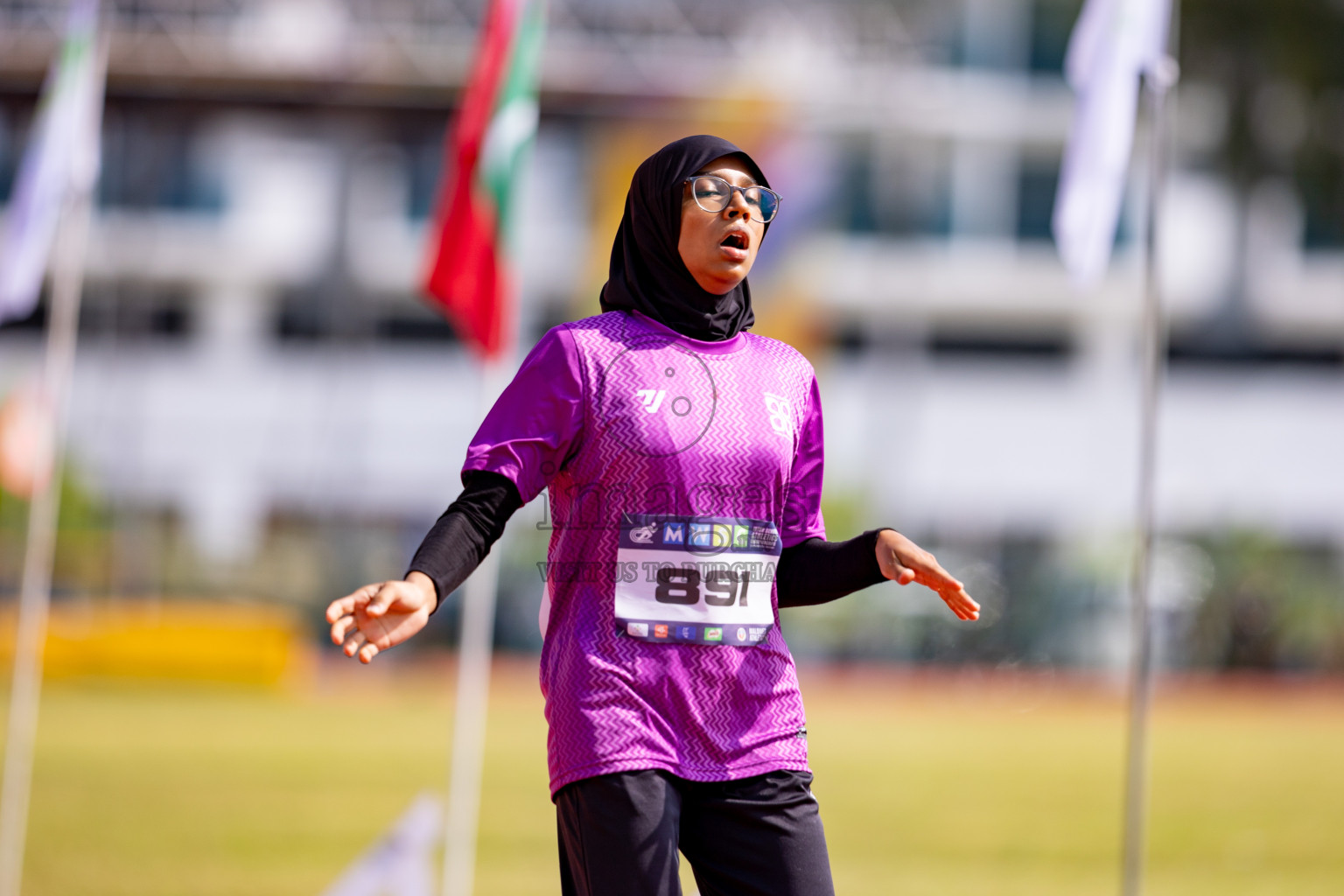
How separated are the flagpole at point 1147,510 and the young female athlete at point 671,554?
259 cm

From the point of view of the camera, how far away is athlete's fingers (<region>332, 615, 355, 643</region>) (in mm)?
2463

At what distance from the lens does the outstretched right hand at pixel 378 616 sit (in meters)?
2.50

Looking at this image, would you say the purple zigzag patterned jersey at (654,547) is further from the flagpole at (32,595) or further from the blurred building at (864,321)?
the blurred building at (864,321)

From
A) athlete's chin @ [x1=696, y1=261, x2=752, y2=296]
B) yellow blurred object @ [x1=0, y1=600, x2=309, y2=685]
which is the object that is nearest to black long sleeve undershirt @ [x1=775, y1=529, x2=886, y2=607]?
athlete's chin @ [x1=696, y1=261, x2=752, y2=296]

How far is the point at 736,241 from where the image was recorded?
3.00 meters

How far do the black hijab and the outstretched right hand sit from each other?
803mm

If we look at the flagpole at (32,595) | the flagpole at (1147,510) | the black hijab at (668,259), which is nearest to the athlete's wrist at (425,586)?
the black hijab at (668,259)

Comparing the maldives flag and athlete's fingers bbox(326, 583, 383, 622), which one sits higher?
the maldives flag

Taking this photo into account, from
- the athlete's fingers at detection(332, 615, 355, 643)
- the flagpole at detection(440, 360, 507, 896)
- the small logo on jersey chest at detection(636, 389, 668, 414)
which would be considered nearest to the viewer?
the athlete's fingers at detection(332, 615, 355, 643)

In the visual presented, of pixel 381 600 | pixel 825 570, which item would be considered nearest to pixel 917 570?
pixel 825 570

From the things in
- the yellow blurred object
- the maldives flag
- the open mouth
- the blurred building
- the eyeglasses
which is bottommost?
the yellow blurred object

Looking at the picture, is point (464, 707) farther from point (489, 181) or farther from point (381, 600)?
point (381, 600)

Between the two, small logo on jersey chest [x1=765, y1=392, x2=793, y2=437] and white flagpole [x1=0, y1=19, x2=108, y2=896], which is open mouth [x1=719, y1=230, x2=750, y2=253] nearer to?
small logo on jersey chest [x1=765, y1=392, x2=793, y2=437]

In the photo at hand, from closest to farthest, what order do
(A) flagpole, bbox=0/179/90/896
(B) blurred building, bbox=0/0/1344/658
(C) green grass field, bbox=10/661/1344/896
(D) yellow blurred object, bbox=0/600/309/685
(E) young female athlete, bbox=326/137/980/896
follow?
(E) young female athlete, bbox=326/137/980/896
(A) flagpole, bbox=0/179/90/896
(C) green grass field, bbox=10/661/1344/896
(D) yellow blurred object, bbox=0/600/309/685
(B) blurred building, bbox=0/0/1344/658
